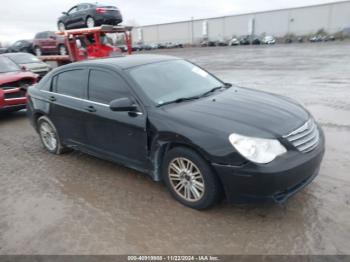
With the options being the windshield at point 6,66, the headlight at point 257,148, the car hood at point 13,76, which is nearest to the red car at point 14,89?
the car hood at point 13,76

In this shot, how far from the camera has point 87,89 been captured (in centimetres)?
456

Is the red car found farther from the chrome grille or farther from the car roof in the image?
the chrome grille

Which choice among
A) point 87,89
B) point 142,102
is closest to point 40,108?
point 87,89

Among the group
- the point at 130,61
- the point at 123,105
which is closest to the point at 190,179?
the point at 123,105

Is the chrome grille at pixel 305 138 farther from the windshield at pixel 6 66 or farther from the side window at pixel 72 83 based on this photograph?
the windshield at pixel 6 66

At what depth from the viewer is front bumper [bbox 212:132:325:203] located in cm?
301

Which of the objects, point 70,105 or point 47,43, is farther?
point 47,43

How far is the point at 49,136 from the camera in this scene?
5566 mm

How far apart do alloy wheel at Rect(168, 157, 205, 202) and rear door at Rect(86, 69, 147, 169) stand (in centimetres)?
46

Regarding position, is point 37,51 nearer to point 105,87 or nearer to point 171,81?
point 105,87

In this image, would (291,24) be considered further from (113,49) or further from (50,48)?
(113,49)

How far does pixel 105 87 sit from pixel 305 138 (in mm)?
2577

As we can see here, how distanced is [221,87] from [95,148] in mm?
2001

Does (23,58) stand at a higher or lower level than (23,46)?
higher
